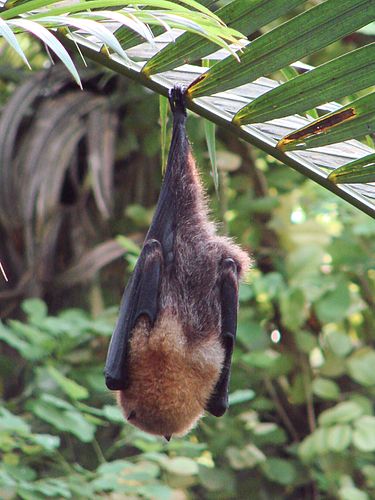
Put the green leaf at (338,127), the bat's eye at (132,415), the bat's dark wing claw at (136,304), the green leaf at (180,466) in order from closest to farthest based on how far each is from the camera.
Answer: the green leaf at (338,127) → the bat's dark wing claw at (136,304) → the bat's eye at (132,415) → the green leaf at (180,466)

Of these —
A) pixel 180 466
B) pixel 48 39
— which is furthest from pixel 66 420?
pixel 48 39

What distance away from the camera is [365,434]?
3.27m

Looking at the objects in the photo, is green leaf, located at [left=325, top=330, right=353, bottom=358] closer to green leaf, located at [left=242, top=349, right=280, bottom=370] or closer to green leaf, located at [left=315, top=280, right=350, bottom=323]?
green leaf, located at [left=315, top=280, right=350, bottom=323]

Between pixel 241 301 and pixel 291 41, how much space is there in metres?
2.46

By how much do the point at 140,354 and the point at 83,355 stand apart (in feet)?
5.19

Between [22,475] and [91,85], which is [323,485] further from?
[91,85]

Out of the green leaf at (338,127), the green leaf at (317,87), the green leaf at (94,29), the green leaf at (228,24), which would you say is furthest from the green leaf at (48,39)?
the green leaf at (338,127)

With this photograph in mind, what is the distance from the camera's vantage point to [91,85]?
13.9 ft

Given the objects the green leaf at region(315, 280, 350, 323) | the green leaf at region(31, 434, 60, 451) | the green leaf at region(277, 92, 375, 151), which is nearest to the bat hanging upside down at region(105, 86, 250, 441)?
the green leaf at region(277, 92, 375, 151)

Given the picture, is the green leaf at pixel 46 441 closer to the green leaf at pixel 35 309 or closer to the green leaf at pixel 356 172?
the green leaf at pixel 35 309

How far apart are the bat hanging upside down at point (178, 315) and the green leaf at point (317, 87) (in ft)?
0.96

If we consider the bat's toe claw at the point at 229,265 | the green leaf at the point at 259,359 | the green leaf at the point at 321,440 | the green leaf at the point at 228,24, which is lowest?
the green leaf at the point at 321,440

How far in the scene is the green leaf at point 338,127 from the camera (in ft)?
5.26

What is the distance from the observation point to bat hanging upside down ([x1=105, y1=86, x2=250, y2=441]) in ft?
6.44
